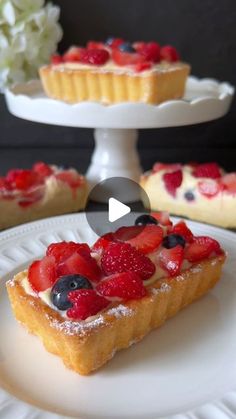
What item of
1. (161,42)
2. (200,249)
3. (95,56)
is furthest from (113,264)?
(161,42)

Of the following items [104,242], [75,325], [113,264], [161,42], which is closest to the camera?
[75,325]

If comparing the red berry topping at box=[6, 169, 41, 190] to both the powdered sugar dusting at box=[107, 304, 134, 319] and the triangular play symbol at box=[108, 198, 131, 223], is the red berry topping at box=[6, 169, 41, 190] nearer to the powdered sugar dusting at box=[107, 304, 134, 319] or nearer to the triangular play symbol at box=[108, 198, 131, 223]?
the triangular play symbol at box=[108, 198, 131, 223]

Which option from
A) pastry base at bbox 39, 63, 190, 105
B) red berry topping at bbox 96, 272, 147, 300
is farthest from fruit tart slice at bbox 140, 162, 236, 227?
red berry topping at bbox 96, 272, 147, 300

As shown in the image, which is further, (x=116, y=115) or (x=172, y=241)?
(x=116, y=115)

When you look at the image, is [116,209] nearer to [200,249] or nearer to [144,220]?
[144,220]

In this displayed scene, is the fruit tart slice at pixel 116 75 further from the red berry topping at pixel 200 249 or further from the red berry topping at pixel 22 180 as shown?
the red berry topping at pixel 200 249

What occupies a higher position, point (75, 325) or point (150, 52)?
point (150, 52)

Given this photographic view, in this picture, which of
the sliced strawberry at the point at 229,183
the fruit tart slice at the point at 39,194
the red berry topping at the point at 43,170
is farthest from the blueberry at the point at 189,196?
the red berry topping at the point at 43,170
